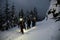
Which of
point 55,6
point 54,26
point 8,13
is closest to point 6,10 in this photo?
point 8,13

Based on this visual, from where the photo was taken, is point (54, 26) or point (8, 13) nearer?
point (54, 26)

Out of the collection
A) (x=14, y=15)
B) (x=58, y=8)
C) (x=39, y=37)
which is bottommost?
(x=14, y=15)

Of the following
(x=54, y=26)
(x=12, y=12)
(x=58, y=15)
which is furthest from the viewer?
(x=12, y=12)

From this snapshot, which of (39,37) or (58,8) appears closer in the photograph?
(39,37)

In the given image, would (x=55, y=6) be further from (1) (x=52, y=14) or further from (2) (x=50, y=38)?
(2) (x=50, y=38)

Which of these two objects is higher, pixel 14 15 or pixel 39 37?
pixel 39 37

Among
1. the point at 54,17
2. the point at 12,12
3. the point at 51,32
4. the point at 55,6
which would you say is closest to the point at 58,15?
the point at 54,17

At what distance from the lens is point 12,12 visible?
4231cm

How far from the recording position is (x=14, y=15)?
41031 mm

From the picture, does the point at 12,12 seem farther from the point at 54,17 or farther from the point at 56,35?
the point at 56,35

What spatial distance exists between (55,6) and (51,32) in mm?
5947

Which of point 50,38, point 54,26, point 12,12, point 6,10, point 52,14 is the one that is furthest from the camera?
point 12,12

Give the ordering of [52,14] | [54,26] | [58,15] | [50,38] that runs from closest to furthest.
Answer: [50,38] < [54,26] < [58,15] < [52,14]

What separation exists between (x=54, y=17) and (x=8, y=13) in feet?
71.0
